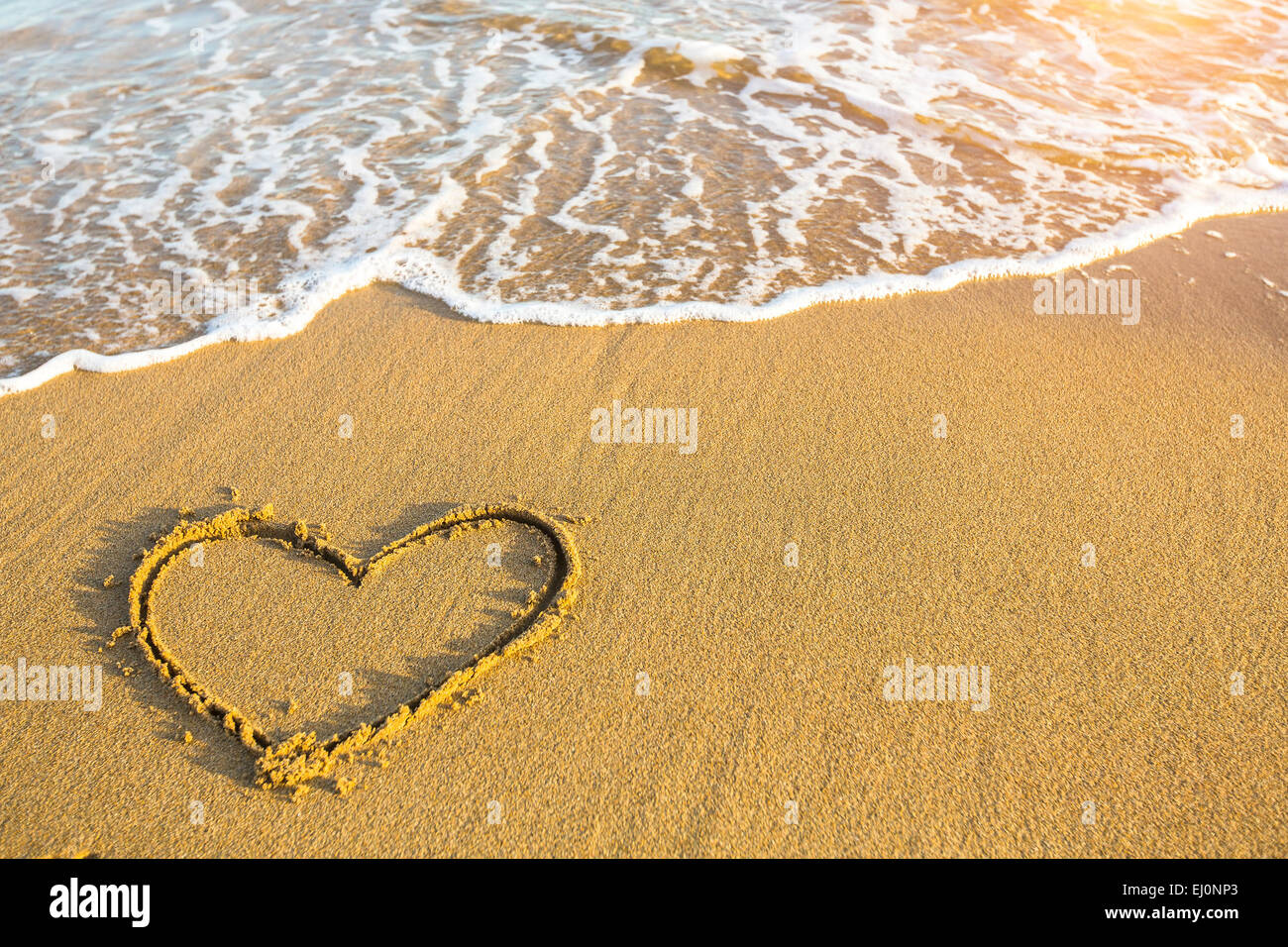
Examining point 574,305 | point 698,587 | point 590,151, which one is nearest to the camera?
point 698,587

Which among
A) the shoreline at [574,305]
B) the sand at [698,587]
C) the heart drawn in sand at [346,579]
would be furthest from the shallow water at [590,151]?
the heart drawn in sand at [346,579]

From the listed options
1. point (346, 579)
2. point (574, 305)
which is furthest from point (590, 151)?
point (346, 579)

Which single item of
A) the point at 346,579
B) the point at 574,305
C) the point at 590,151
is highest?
the point at 590,151

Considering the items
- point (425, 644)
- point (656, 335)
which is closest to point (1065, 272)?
point (656, 335)

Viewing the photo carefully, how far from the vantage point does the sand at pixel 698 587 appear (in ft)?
7.11

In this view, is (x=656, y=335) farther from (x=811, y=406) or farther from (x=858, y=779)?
(x=858, y=779)

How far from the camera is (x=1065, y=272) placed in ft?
15.1

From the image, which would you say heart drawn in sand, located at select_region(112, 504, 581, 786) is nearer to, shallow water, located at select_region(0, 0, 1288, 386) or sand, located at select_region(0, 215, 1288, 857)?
sand, located at select_region(0, 215, 1288, 857)

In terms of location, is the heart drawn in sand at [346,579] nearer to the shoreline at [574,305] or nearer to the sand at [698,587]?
the sand at [698,587]

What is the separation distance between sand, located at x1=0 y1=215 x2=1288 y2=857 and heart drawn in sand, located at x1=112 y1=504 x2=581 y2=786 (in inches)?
1.7

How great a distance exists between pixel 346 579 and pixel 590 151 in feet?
14.0

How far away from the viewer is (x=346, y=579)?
283 cm

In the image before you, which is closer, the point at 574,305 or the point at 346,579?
the point at 346,579

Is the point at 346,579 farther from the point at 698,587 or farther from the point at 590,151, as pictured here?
the point at 590,151
